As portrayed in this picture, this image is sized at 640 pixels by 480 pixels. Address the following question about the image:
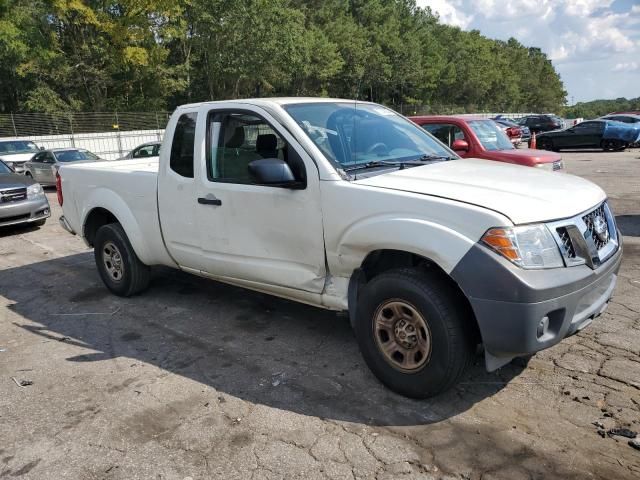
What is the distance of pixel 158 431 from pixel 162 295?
2801 millimetres

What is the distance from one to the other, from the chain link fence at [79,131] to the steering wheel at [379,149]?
25.0 metres

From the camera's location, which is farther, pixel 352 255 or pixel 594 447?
pixel 352 255

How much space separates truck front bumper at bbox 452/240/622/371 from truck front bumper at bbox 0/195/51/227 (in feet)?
29.7

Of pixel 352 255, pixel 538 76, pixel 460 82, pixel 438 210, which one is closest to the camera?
pixel 438 210

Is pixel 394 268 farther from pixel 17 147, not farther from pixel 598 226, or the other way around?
pixel 17 147

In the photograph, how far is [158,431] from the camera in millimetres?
3379

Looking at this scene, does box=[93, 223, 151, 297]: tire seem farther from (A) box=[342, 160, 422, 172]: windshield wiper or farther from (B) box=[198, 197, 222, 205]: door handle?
(A) box=[342, 160, 422, 172]: windshield wiper

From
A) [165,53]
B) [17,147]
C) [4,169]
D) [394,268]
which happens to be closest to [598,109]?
[165,53]

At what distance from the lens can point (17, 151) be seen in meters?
20.1

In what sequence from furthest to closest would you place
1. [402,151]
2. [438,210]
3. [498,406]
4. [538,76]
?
[538,76]
[402,151]
[498,406]
[438,210]

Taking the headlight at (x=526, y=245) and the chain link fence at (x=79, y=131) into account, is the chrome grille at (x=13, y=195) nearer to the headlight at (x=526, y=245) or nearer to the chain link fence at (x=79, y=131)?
the headlight at (x=526, y=245)

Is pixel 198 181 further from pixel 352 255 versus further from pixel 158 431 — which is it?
pixel 158 431

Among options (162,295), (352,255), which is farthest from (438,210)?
(162,295)

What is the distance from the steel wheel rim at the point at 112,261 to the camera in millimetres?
5852
